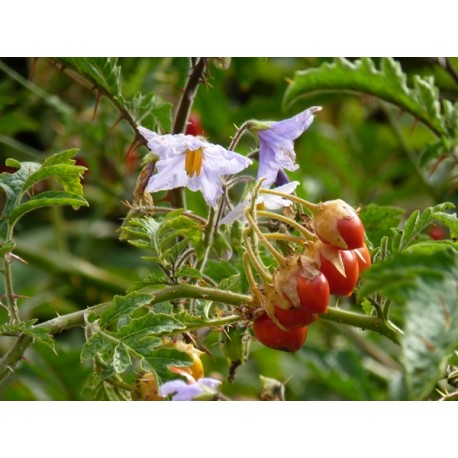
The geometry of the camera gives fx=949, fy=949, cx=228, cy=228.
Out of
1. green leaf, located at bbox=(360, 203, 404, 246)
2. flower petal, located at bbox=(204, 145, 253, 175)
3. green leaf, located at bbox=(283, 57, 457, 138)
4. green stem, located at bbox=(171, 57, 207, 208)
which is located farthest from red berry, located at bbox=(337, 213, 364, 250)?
green leaf, located at bbox=(283, 57, 457, 138)

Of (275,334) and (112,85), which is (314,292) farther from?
(112,85)

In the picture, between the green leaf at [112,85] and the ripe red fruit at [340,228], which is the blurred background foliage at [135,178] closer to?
the green leaf at [112,85]

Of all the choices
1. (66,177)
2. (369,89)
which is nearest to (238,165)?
(66,177)

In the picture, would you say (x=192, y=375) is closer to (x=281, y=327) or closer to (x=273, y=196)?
(x=281, y=327)

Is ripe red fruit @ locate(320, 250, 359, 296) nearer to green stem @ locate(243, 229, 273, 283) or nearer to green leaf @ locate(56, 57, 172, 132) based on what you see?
green stem @ locate(243, 229, 273, 283)

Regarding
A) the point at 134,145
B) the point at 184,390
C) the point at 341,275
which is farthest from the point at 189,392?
the point at 134,145
